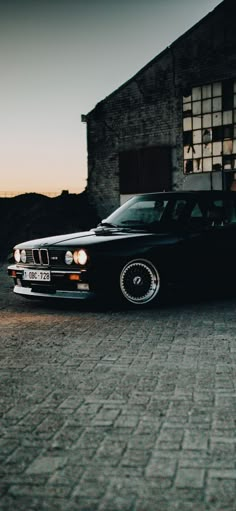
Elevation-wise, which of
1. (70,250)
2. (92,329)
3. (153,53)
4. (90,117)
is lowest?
(92,329)

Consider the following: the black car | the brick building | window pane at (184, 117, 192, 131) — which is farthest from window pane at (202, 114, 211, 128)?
the black car

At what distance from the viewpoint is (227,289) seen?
8609mm

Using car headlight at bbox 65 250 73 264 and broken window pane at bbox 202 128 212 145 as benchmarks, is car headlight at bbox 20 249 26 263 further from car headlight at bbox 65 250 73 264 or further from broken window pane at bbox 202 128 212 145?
broken window pane at bbox 202 128 212 145

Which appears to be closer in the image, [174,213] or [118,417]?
[118,417]

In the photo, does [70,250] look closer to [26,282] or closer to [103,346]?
[26,282]

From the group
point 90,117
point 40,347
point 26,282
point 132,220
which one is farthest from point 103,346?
point 90,117

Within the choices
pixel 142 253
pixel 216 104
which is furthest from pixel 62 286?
pixel 216 104

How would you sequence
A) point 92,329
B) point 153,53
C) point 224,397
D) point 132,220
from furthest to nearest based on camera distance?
point 153,53 → point 132,220 → point 92,329 → point 224,397

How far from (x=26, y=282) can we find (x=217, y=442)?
5.16 metres

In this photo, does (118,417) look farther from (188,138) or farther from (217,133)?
(188,138)

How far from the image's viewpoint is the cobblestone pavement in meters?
2.53

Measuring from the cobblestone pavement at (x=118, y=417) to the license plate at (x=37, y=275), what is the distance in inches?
47.7

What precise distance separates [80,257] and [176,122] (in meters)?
14.7

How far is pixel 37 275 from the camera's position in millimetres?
7684
